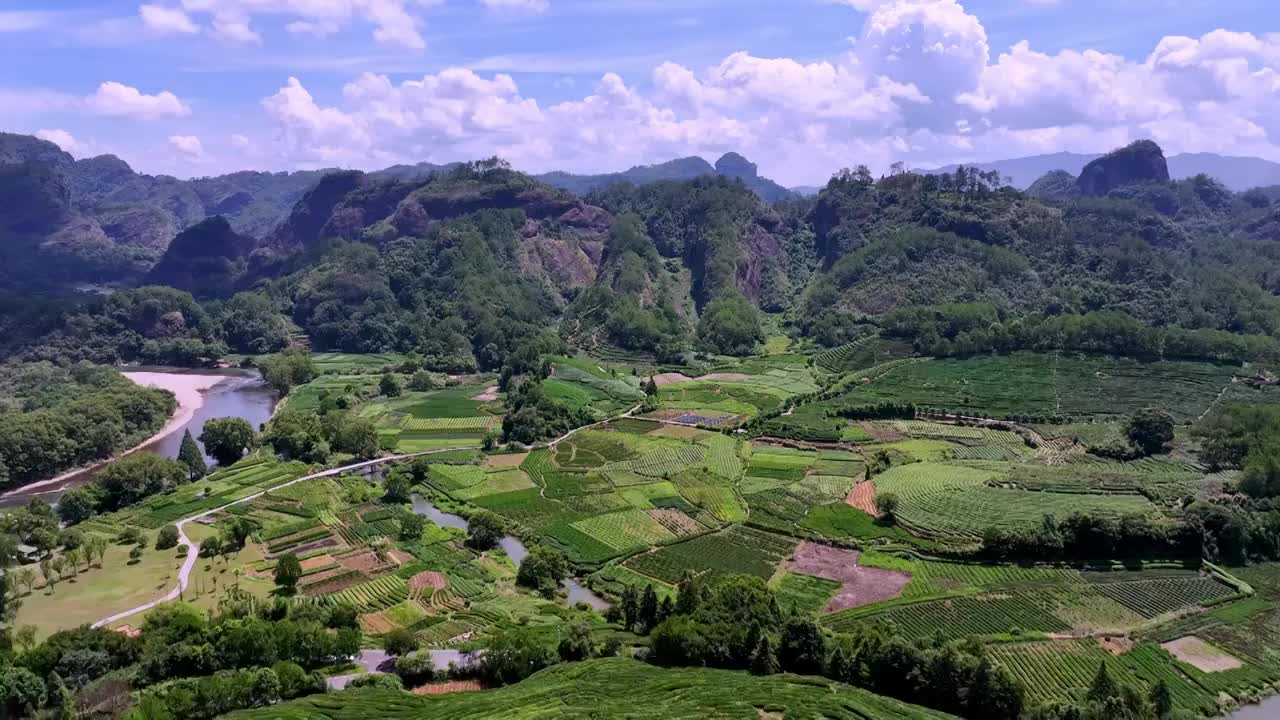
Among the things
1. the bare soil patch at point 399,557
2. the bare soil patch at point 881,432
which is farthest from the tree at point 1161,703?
the bare soil patch at point 881,432

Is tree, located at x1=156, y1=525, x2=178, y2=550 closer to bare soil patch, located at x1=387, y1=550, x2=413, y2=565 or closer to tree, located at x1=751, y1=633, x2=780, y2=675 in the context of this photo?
bare soil patch, located at x1=387, y1=550, x2=413, y2=565

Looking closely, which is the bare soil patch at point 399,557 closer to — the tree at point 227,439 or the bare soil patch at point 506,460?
the bare soil patch at point 506,460

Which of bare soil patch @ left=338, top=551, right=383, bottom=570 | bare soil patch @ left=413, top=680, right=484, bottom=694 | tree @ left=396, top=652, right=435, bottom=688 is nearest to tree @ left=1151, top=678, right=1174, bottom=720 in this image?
bare soil patch @ left=413, top=680, right=484, bottom=694

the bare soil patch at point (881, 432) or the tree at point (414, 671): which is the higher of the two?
the bare soil patch at point (881, 432)

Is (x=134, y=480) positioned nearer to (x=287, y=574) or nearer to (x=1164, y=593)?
(x=287, y=574)

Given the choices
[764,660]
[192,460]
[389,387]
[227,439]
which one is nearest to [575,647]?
[764,660]

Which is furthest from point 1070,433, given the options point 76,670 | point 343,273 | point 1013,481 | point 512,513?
point 343,273

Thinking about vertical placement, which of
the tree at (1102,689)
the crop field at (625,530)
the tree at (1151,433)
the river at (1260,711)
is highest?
the tree at (1151,433)
